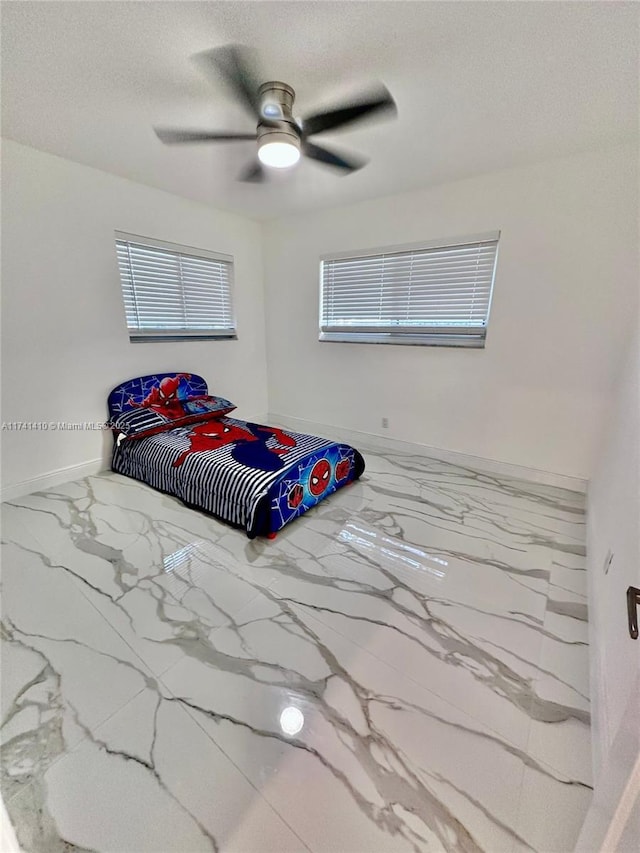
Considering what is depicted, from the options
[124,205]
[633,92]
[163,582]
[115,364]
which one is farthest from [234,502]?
[633,92]

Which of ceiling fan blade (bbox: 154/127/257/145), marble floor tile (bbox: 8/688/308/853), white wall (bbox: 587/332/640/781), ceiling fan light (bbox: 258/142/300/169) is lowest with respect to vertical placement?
marble floor tile (bbox: 8/688/308/853)

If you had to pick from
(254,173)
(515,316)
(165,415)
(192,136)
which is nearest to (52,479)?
(165,415)

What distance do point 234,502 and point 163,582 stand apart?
1.91ft

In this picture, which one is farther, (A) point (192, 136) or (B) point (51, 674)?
(A) point (192, 136)

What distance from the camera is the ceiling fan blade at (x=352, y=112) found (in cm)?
145

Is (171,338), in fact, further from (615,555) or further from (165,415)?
(615,555)

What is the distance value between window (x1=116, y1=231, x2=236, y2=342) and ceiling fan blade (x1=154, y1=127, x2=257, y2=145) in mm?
1398

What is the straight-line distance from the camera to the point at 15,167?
Result: 7.36 feet

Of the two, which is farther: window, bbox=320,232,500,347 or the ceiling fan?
window, bbox=320,232,500,347

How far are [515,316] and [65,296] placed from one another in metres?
3.46

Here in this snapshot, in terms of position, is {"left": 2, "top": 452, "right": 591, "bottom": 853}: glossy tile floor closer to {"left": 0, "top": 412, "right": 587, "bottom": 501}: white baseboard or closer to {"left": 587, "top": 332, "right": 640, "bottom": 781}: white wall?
{"left": 587, "top": 332, "right": 640, "bottom": 781}: white wall

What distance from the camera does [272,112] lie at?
160cm

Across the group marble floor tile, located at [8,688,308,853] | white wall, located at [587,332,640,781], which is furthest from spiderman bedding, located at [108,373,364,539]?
white wall, located at [587,332,640,781]

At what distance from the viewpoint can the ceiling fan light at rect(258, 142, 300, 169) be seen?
167 centimetres
